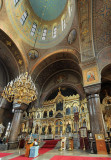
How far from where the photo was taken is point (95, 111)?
6.43m

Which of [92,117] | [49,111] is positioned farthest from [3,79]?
[92,117]

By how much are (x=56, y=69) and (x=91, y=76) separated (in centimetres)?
673

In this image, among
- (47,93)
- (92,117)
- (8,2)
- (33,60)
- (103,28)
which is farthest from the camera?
(47,93)

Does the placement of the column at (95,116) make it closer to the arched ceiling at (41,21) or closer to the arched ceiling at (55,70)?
the arched ceiling at (55,70)

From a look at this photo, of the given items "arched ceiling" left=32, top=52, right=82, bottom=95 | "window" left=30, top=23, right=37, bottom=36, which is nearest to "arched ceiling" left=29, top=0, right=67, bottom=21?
"window" left=30, top=23, right=37, bottom=36

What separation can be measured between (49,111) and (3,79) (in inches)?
269

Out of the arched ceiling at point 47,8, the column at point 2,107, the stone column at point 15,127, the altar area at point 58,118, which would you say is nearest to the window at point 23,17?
the arched ceiling at point 47,8

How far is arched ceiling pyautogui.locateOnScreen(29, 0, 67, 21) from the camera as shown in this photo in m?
14.0

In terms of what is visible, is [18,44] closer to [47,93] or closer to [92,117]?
[47,93]

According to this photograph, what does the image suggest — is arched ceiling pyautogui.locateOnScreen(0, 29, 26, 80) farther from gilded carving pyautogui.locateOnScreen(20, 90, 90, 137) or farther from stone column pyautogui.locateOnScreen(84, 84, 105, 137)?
stone column pyautogui.locateOnScreen(84, 84, 105, 137)

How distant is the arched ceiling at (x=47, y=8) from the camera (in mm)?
13953

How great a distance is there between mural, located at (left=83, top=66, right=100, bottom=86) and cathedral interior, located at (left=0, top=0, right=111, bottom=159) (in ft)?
0.07

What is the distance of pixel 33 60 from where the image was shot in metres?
12.2

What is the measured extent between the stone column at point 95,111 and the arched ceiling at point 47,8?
12.4 m
